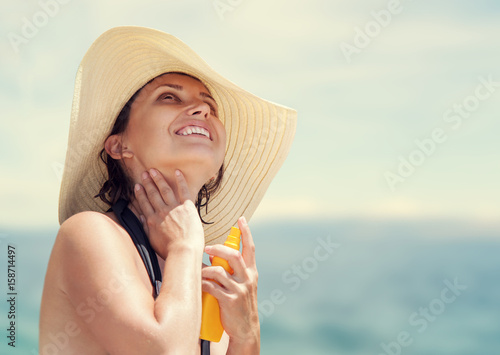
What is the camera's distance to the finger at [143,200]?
246cm

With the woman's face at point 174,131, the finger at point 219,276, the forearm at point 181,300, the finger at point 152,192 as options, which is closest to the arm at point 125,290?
the forearm at point 181,300

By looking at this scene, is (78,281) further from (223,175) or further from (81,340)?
(223,175)

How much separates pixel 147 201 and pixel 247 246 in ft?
1.54

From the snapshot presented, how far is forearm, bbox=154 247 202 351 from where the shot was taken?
1930 millimetres

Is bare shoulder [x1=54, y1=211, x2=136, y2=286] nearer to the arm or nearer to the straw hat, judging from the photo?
the arm

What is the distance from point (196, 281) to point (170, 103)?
855mm

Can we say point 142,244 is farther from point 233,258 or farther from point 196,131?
point 196,131

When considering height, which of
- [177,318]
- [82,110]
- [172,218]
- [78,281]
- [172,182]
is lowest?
[177,318]

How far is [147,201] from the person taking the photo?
249 centimetres

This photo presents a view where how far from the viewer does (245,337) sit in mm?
2441

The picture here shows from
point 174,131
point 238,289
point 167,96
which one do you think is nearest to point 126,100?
point 167,96

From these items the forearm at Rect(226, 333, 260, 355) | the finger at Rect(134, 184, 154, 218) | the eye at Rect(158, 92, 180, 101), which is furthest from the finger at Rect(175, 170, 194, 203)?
the forearm at Rect(226, 333, 260, 355)

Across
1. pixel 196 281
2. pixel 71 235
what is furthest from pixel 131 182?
pixel 196 281

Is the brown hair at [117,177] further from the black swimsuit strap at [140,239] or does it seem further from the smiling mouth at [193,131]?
the smiling mouth at [193,131]
